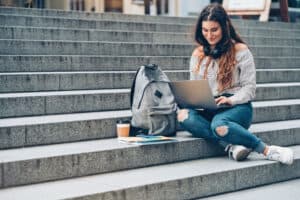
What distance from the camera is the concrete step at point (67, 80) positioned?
4.93 metres

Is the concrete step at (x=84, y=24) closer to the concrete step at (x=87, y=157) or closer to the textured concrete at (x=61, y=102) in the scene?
the textured concrete at (x=61, y=102)

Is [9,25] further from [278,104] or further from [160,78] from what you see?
[278,104]

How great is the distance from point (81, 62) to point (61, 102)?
94 centimetres

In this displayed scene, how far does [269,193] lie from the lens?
4266 mm

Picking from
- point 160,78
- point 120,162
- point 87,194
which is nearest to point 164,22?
point 160,78

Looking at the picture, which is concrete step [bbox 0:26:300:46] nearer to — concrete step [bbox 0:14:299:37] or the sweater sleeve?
concrete step [bbox 0:14:299:37]

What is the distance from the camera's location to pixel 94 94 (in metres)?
4.93

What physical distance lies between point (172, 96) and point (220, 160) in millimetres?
628

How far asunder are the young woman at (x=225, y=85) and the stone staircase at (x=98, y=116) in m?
0.12

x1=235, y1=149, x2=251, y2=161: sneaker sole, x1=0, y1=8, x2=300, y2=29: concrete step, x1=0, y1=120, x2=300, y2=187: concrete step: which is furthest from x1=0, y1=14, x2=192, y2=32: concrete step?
x1=235, y1=149, x2=251, y2=161: sneaker sole

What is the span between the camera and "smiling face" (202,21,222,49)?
457 cm

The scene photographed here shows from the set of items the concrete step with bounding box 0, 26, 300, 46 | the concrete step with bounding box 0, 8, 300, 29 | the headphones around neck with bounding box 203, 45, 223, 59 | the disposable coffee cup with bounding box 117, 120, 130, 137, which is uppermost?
the concrete step with bounding box 0, 8, 300, 29

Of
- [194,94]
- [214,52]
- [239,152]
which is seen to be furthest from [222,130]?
[214,52]

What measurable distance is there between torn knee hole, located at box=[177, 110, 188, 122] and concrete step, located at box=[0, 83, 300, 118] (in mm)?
693
